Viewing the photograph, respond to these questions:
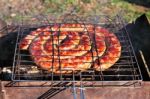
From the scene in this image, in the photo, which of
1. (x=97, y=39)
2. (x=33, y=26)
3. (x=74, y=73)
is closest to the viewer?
(x=74, y=73)

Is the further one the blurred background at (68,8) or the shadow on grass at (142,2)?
the shadow on grass at (142,2)

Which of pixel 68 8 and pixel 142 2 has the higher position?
pixel 142 2

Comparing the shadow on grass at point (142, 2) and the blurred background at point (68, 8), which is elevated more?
the shadow on grass at point (142, 2)

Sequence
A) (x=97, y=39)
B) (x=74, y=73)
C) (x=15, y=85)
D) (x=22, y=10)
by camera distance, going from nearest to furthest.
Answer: (x=15, y=85) < (x=74, y=73) < (x=97, y=39) < (x=22, y=10)

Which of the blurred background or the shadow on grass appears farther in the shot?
the shadow on grass

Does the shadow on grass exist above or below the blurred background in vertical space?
above

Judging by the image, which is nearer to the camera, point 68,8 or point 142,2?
point 68,8

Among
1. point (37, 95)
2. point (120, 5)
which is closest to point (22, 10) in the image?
point (120, 5)

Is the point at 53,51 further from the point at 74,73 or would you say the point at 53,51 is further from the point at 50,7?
the point at 50,7
